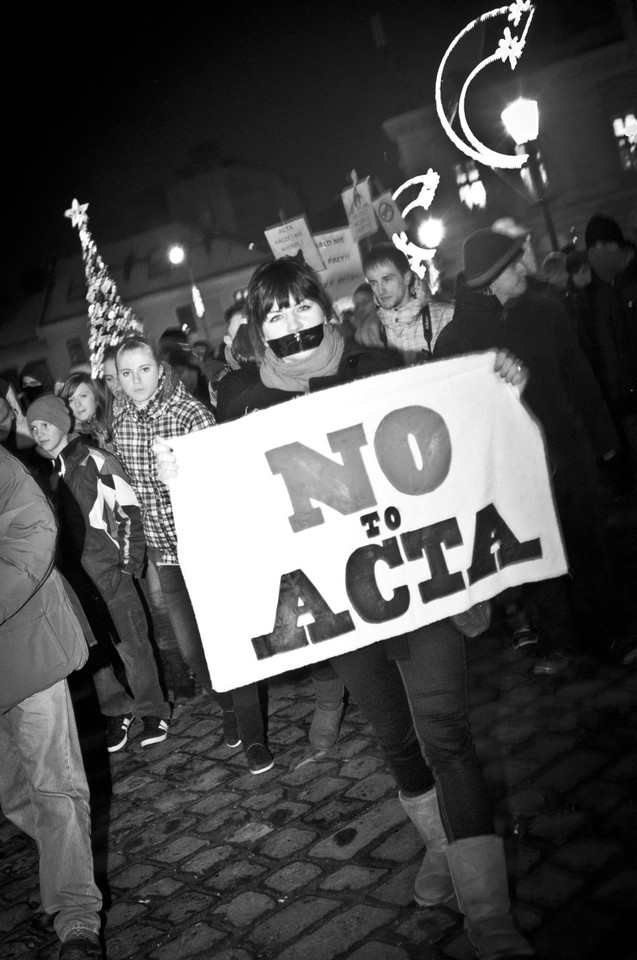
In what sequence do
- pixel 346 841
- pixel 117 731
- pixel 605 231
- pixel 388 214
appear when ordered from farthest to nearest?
pixel 388 214, pixel 605 231, pixel 117 731, pixel 346 841

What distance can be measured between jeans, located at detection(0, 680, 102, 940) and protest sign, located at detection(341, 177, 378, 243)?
977 cm

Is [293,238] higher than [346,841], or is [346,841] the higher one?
[293,238]

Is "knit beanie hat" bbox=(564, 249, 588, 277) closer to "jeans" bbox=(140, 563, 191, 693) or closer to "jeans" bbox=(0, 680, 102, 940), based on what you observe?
"jeans" bbox=(140, 563, 191, 693)

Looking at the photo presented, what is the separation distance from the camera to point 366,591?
3.27 meters

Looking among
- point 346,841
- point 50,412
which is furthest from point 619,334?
point 346,841

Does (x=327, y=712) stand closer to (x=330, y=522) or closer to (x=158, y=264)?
(x=330, y=522)

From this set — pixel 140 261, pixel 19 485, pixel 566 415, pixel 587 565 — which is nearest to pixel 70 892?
pixel 19 485

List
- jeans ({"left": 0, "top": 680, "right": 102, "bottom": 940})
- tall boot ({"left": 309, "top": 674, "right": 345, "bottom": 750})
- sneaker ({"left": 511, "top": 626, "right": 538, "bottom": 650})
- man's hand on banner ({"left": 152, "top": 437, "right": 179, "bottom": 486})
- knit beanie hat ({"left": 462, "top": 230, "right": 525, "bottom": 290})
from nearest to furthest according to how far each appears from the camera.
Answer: man's hand on banner ({"left": 152, "top": 437, "right": 179, "bottom": 486}) → jeans ({"left": 0, "top": 680, "right": 102, "bottom": 940}) → knit beanie hat ({"left": 462, "top": 230, "right": 525, "bottom": 290}) → tall boot ({"left": 309, "top": 674, "right": 345, "bottom": 750}) → sneaker ({"left": 511, "top": 626, "right": 538, "bottom": 650})

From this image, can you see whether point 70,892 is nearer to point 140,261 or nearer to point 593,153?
point 593,153

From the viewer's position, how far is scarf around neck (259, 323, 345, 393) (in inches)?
138

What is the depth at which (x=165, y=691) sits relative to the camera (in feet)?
23.8

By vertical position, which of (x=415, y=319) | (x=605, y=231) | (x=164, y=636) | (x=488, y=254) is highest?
(x=605, y=231)

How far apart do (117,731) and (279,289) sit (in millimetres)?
4032

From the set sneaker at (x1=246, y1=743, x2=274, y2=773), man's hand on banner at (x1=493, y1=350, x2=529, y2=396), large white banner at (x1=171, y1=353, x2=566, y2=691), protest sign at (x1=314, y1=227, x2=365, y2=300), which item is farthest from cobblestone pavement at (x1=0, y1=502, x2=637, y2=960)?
protest sign at (x1=314, y1=227, x2=365, y2=300)
